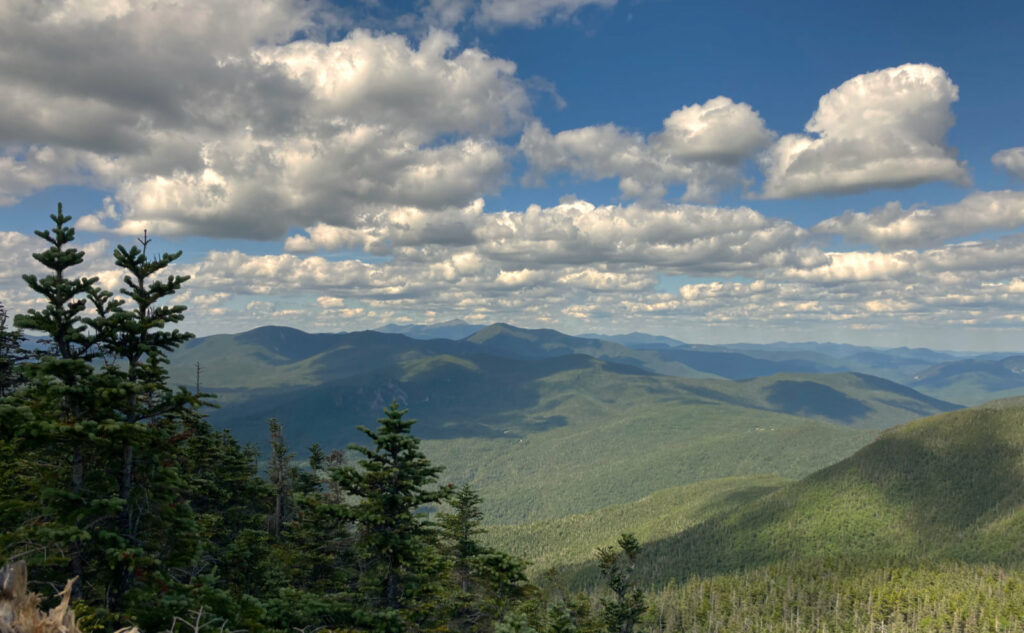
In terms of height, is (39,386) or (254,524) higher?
(39,386)

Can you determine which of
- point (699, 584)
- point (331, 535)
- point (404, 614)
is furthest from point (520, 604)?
point (699, 584)

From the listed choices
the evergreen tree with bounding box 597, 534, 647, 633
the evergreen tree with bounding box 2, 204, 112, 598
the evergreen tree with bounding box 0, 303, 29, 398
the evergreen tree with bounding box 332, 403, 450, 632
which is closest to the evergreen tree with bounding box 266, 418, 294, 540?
the evergreen tree with bounding box 0, 303, 29, 398

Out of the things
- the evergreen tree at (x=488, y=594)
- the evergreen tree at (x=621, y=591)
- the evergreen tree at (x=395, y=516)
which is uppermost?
the evergreen tree at (x=395, y=516)

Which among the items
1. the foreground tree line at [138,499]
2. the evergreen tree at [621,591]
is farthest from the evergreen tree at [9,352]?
the evergreen tree at [621,591]

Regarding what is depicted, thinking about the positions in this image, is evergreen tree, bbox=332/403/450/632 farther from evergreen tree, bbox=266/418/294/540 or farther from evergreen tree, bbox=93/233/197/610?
evergreen tree, bbox=266/418/294/540

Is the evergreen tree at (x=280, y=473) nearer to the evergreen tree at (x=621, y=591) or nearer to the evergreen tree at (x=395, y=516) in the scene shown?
the evergreen tree at (x=621, y=591)

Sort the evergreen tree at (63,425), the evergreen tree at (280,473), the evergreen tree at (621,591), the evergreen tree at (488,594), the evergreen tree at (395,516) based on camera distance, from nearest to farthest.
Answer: the evergreen tree at (63,425) < the evergreen tree at (395,516) < the evergreen tree at (488,594) < the evergreen tree at (621,591) < the evergreen tree at (280,473)

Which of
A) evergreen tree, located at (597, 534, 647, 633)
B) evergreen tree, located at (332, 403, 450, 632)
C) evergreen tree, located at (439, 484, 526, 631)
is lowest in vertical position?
evergreen tree, located at (597, 534, 647, 633)

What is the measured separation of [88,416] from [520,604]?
923 inches

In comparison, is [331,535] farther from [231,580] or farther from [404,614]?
[404,614]

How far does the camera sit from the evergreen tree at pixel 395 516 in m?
23.5

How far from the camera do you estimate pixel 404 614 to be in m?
23.0

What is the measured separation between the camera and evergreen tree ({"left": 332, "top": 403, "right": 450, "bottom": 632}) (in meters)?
23.5

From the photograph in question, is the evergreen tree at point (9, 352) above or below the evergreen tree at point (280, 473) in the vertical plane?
above
